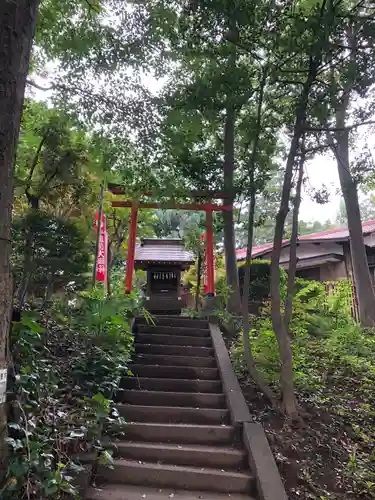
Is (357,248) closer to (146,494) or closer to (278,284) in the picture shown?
(278,284)

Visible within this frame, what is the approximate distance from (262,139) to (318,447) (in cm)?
444

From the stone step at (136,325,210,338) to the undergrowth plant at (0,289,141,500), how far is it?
1.44 m

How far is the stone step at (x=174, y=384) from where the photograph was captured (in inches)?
217

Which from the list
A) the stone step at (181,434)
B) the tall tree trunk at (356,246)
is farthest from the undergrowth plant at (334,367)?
the stone step at (181,434)

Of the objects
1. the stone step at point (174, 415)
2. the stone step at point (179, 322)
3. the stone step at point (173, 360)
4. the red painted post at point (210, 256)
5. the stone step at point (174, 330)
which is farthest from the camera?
the red painted post at point (210, 256)

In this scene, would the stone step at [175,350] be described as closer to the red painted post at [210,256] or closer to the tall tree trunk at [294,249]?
the tall tree trunk at [294,249]

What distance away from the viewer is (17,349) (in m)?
3.33

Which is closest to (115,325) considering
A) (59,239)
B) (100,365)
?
(100,365)

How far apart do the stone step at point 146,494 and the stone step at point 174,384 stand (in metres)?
1.83

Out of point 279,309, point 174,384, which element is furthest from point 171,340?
point 279,309

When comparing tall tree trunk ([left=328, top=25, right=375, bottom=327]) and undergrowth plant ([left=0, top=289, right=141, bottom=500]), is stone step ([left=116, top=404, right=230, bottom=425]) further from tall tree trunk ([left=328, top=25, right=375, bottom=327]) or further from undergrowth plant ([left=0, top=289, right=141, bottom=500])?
tall tree trunk ([left=328, top=25, right=375, bottom=327])

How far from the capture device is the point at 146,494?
3.58 m

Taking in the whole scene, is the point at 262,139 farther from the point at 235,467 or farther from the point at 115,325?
the point at 235,467

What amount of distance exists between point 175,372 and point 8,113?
4.64m
